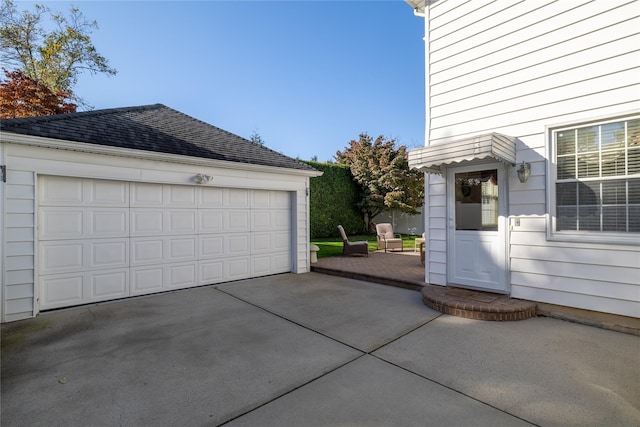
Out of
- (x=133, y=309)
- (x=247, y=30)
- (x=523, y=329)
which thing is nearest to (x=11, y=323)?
(x=133, y=309)

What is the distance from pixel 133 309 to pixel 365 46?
11547mm

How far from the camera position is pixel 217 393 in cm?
250

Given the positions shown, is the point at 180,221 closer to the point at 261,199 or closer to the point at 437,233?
the point at 261,199

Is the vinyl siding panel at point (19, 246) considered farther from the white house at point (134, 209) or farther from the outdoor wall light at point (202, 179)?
the outdoor wall light at point (202, 179)

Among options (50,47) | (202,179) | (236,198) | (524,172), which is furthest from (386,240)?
(50,47)

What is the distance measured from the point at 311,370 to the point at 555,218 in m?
4.07

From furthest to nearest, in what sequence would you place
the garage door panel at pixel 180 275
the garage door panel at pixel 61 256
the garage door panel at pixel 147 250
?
the garage door panel at pixel 180 275 < the garage door panel at pixel 147 250 < the garage door panel at pixel 61 256

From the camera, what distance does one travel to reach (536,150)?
14.3ft

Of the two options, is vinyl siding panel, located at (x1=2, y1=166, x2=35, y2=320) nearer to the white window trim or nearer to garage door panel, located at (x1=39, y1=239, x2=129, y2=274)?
garage door panel, located at (x1=39, y1=239, x2=129, y2=274)

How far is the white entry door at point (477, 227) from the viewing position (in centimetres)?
473

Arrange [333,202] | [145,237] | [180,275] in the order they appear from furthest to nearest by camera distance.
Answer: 1. [333,202]
2. [180,275]
3. [145,237]

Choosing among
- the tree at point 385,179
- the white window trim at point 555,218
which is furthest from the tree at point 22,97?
the white window trim at point 555,218

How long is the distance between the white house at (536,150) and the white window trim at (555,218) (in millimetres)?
14

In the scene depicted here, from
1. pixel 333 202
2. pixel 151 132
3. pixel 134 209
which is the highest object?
pixel 151 132
